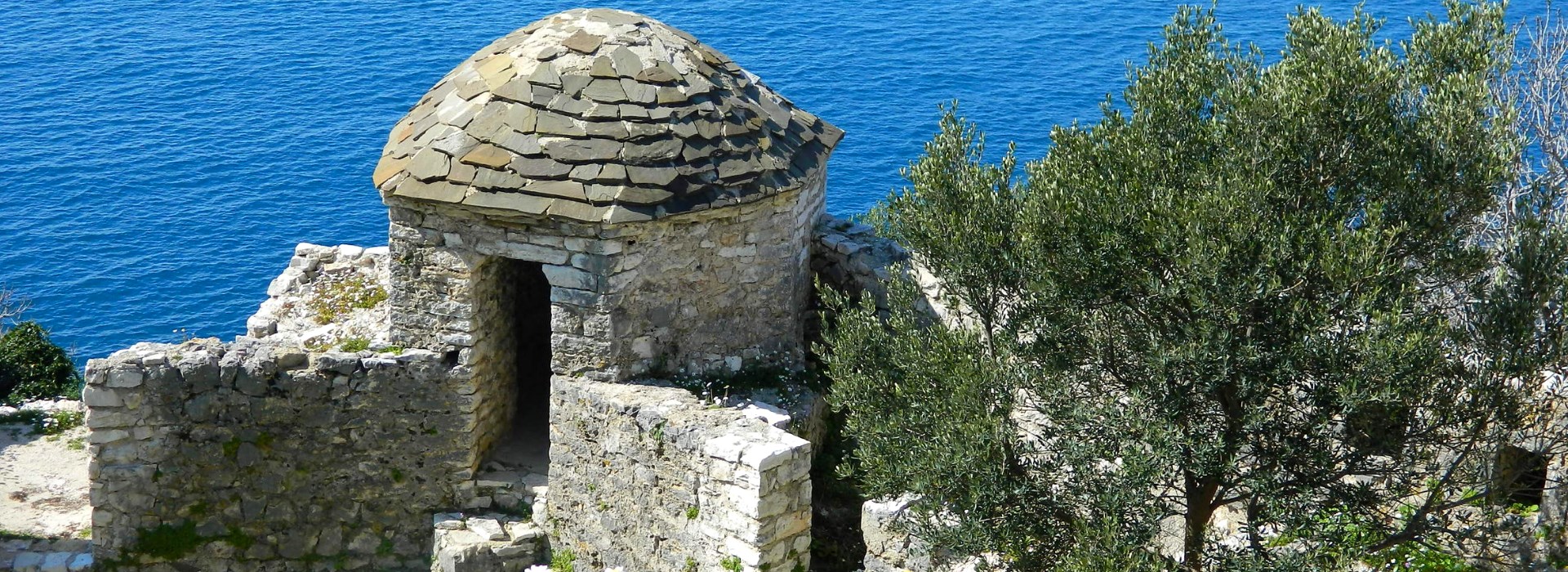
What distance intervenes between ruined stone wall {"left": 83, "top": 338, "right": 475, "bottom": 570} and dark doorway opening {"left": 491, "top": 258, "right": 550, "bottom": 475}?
2.60 ft

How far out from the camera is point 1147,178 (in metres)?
9.38

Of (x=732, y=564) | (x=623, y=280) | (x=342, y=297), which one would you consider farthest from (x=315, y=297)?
(x=732, y=564)

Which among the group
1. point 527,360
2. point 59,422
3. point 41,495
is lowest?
point 41,495

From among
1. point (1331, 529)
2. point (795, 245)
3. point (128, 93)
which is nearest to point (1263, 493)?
point (1331, 529)

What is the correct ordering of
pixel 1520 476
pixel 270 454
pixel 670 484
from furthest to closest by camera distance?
1. pixel 270 454
2. pixel 670 484
3. pixel 1520 476

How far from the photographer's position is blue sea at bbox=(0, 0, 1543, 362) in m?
28.4

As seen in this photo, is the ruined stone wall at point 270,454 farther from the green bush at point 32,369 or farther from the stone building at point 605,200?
the green bush at point 32,369

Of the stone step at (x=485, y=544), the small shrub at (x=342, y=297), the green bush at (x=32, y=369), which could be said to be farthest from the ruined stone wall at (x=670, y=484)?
the green bush at (x=32, y=369)

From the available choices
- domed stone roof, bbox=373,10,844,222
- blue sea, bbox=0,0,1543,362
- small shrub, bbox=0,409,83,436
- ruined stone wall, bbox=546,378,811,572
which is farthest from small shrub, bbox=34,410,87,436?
ruined stone wall, bbox=546,378,811,572

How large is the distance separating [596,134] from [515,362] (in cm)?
298

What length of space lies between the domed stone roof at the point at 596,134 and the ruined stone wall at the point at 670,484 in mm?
1653

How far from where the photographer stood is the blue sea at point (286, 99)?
28.4 metres

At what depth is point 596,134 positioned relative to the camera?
11938 mm

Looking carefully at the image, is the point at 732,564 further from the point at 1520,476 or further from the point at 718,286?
the point at 1520,476
